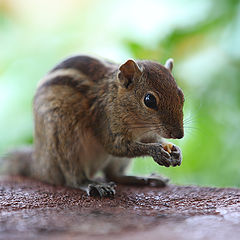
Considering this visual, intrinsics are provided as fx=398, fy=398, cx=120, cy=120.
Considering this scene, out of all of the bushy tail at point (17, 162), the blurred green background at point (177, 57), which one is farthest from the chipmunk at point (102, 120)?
the blurred green background at point (177, 57)

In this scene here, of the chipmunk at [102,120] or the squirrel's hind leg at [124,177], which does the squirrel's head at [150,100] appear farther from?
the squirrel's hind leg at [124,177]

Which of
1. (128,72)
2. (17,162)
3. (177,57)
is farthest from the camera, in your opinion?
(177,57)

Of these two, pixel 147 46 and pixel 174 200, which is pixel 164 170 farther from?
pixel 174 200

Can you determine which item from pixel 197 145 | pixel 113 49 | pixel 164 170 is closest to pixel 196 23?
pixel 113 49

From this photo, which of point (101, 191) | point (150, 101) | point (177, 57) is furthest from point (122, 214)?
point (177, 57)

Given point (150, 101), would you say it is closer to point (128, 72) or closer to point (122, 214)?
point (128, 72)
